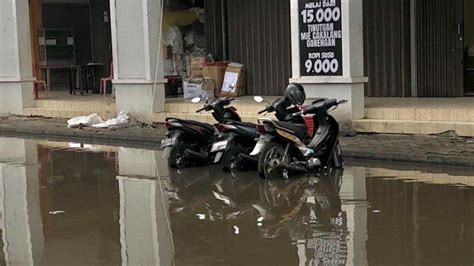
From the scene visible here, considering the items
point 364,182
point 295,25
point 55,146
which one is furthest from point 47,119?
point 364,182

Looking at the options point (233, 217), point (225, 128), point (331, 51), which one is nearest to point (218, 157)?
point (225, 128)

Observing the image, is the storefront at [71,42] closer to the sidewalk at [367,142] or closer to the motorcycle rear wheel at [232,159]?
the sidewalk at [367,142]

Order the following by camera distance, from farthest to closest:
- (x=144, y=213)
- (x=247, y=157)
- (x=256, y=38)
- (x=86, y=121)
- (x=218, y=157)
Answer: (x=256, y=38)
(x=86, y=121)
(x=218, y=157)
(x=247, y=157)
(x=144, y=213)

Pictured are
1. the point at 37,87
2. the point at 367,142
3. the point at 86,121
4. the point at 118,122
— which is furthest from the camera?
the point at 37,87

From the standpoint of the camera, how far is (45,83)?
21.9 metres

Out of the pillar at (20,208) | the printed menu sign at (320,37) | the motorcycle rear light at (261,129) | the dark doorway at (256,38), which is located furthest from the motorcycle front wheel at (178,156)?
the dark doorway at (256,38)

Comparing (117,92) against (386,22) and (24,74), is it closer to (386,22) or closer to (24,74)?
(24,74)

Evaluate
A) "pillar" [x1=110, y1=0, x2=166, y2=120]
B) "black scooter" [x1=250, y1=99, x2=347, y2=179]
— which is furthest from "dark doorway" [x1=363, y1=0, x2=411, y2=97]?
"black scooter" [x1=250, y1=99, x2=347, y2=179]

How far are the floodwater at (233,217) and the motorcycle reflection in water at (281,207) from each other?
11 millimetres

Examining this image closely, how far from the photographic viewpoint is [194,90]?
17328 mm

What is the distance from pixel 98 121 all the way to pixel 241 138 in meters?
6.84

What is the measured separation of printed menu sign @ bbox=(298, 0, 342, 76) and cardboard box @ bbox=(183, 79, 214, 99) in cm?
400

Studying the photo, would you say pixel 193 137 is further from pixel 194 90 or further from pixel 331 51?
pixel 194 90

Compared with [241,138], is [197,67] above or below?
above
